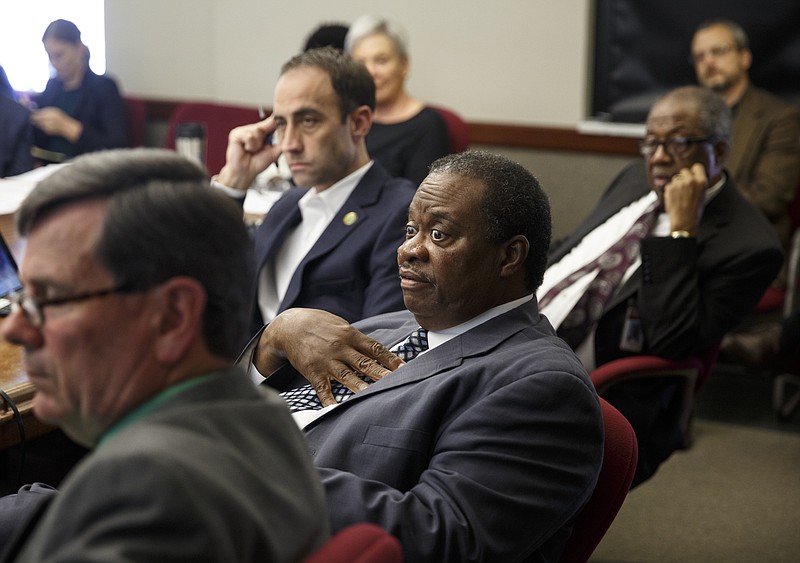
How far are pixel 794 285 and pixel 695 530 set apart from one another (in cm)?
121

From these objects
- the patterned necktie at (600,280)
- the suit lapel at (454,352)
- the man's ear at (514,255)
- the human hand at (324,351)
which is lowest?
the patterned necktie at (600,280)

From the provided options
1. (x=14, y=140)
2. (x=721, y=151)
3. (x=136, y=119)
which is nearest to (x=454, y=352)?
(x=721, y=151)

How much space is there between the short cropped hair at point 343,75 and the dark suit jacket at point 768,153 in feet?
6.53

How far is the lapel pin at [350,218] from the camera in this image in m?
2.55

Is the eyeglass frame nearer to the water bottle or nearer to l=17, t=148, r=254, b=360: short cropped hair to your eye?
the water bottle

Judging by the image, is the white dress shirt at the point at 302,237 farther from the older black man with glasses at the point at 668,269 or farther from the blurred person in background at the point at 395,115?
the blurred person in background at the point at 395,115

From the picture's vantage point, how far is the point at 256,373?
2.06 meters

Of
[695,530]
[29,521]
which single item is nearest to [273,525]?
[29,521]

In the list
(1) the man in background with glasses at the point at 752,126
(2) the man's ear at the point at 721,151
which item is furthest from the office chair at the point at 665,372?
(1) the man in background with glasses at the point at 752,126

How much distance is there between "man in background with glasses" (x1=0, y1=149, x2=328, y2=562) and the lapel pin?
1548 millimetres

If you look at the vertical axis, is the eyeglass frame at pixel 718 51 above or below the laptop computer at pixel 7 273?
above

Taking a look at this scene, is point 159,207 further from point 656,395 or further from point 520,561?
point 656,395

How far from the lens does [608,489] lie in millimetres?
1521

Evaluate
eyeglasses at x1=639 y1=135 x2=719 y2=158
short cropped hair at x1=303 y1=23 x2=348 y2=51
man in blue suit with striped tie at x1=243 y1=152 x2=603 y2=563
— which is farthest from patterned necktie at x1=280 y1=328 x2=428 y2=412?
short cropped hair at x1=303 y1=23 x2=348 y2=51
